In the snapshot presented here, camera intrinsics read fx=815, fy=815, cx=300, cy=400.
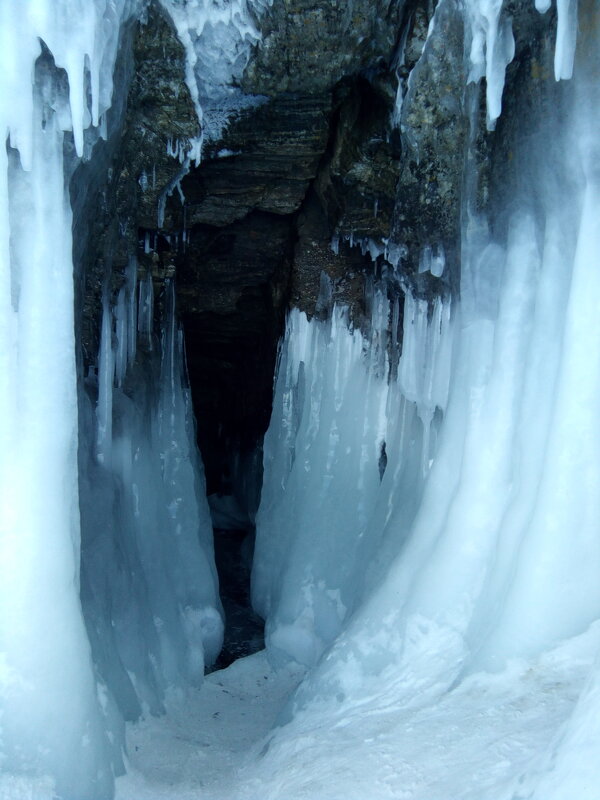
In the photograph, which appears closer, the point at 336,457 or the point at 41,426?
the point at 41,426

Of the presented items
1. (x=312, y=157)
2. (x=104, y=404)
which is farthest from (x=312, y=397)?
(x=104, y=404)

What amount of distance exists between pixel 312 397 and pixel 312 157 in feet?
7.45

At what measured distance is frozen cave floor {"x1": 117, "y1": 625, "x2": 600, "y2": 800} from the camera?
11.6ft

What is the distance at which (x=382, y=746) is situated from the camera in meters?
4.22

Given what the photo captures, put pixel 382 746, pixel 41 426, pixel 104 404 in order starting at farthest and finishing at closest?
pixel 104 404 → pixel 41 426 → pixel 382 746

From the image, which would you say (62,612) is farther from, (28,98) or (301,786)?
(28,98)

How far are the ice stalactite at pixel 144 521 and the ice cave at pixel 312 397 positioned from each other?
1.2 inches

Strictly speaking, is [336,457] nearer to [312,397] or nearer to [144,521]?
[312,397]

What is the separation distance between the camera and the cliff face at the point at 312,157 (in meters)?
5.89

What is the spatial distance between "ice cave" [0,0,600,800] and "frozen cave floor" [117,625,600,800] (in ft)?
0.07

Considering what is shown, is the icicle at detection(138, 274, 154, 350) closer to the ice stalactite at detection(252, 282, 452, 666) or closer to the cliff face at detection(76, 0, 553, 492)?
the cliff face at detection(76, 0, 553, 492)

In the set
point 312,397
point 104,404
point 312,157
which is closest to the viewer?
point 104,404

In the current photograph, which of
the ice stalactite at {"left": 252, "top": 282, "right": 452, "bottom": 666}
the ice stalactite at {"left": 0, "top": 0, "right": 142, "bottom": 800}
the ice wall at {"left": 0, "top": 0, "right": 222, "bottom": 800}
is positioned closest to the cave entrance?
the ice stalactite at {"left": 252, "top": 282, "right": 452, "bottom": 666}

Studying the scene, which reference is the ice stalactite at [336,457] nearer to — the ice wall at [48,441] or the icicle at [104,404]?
the ice wall at [48,441]
